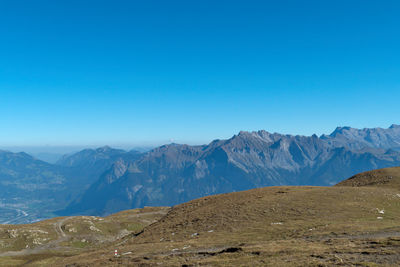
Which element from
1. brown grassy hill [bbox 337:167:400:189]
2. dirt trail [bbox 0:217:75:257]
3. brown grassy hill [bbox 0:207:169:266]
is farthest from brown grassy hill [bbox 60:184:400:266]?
dirt trail [bbox 0:217:75:257]

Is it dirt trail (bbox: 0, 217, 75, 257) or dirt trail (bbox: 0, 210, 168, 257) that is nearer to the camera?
dirt trail (bbox: 0, 217, 75, 257)

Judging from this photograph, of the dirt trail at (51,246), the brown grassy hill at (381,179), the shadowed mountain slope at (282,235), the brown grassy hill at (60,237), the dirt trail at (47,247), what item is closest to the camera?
the shadowed mountain slope at (282,235)

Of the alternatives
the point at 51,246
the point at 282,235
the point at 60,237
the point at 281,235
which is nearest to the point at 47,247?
the point at 51,246

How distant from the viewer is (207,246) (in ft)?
124

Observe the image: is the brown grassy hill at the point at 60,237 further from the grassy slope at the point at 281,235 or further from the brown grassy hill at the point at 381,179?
the brown grassy hill at the point at 381,179

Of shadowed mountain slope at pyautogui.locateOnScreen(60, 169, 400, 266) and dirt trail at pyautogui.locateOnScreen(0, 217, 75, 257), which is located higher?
shadowed mountain slope at pyautogui.locateOnScreen(60, 169, 400, 266)

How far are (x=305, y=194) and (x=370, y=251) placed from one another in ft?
144

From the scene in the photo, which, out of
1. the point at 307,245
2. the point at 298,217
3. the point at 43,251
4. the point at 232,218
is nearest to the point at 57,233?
the point at 43,251

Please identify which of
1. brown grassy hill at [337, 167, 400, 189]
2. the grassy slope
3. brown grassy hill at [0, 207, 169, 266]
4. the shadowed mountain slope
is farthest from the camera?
brown grassy hill at [337, 167, 400, 189]

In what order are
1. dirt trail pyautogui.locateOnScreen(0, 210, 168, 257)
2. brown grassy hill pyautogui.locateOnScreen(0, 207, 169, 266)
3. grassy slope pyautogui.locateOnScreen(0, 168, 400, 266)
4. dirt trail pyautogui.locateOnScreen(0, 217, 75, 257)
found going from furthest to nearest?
brown grassy hill pyautogui.locateOnScreen(0, 207, 169, 266), dirt trail pyautogui.locateOnScreen(0, 210, 168, 257), dirt trail pyautogui.locateOnScreen(0, 217, 75, 257), grassy slope pyautogui.locateOnScreen(0, 168, 400, 266)

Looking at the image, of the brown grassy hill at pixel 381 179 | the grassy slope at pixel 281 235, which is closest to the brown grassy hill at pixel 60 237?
the grassy slope at pixel 281 235

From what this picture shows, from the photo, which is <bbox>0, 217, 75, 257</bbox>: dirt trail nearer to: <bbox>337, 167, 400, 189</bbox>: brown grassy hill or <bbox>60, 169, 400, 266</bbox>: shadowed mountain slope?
<bbox>60, 169, 400, 266</bbox>: shadowed mountain slope

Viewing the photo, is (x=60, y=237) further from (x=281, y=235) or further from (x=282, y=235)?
(x=282, y=235)

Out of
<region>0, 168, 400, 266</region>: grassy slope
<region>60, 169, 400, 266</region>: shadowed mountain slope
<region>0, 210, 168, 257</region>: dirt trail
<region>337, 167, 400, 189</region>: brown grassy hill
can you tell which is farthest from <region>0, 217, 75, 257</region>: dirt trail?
<region>337, 167, 400, 189</region>: brown grassy hill
